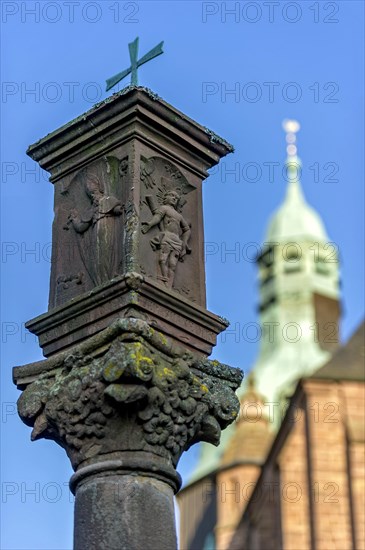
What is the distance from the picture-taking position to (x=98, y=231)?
791 centimetres

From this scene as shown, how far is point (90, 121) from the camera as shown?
8.13 metres

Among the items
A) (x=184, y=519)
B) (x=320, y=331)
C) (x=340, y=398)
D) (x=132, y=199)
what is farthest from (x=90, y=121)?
(x=320, y=331)

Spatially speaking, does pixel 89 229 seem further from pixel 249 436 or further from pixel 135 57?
pixel 249 436

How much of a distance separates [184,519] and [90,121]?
55.5m

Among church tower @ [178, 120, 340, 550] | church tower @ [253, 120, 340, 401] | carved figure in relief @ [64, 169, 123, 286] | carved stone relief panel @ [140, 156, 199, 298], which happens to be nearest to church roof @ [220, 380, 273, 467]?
church tower @ [178, 120, 340, 550]

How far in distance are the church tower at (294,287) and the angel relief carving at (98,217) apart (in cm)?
6410

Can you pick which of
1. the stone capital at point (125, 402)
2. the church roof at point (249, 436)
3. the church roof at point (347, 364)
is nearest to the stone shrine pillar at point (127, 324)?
the stone capital at point (125, 402)

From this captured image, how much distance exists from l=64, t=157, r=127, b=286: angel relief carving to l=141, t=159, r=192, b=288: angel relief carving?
165mm

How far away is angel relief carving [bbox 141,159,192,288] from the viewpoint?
7.86m

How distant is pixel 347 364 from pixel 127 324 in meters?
24.5

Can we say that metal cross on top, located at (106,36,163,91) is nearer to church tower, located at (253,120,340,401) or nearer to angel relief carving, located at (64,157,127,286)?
angel relief carving, located at (64,157,127,286)

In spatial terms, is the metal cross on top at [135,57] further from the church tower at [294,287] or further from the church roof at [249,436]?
the church tower at [294,287]

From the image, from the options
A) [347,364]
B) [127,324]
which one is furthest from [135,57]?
[347,364]

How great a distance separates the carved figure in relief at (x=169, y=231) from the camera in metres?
7.85
